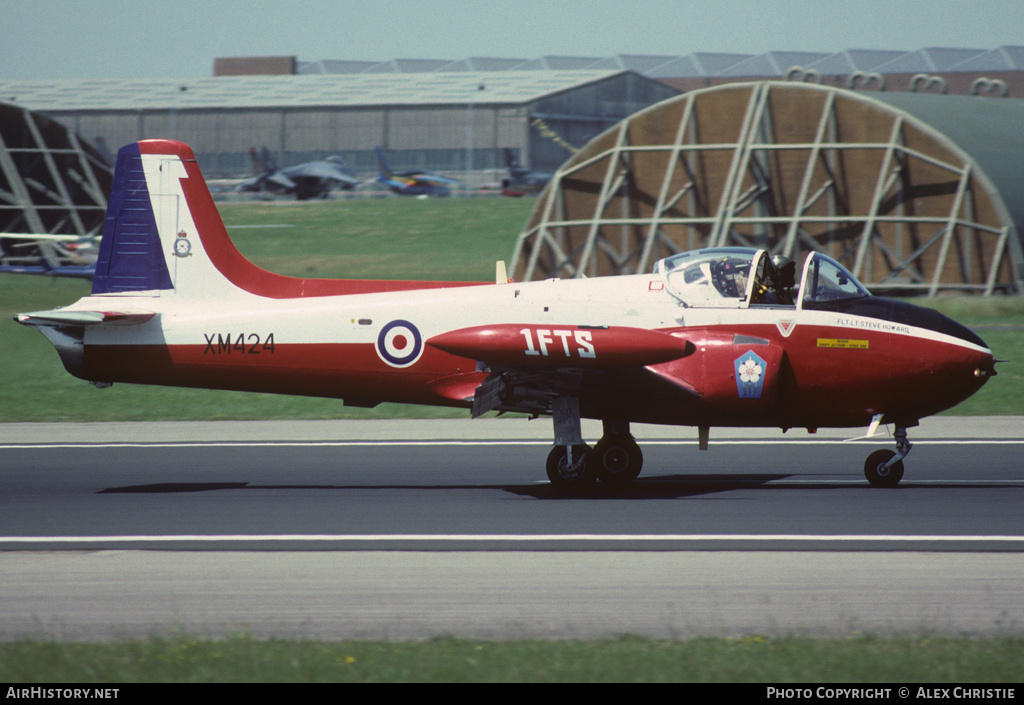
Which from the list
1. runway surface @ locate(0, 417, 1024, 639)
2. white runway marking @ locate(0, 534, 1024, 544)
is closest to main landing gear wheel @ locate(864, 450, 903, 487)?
runway surface @ locate(0, 417, 1024, 639)

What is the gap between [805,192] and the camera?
32.6m

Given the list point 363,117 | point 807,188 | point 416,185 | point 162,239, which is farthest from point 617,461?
Answer: point 363,117

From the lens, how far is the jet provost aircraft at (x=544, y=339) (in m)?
11.9

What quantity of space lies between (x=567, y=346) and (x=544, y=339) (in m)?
0.24

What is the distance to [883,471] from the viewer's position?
12.3 meters

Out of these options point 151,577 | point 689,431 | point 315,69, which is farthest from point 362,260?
point 315,69

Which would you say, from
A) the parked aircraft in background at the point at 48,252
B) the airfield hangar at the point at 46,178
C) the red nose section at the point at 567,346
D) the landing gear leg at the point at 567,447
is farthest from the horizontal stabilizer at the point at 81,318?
the airfield hangar at the point at 46,178

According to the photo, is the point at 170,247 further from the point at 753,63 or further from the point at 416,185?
the point at 753,63

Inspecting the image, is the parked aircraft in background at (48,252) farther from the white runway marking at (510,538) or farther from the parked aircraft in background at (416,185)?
the parked aircraft in background at (416,185)

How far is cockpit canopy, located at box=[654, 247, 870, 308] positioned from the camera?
12.1 meters

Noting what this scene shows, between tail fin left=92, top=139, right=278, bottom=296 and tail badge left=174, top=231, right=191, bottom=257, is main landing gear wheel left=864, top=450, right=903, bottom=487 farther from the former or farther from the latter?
tail badge left=174, top=231, right=191, bottom=257

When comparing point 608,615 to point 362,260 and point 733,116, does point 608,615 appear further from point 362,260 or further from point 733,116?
point 362,260

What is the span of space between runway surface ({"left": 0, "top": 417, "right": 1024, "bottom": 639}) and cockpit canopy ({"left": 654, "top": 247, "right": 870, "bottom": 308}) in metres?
2.02

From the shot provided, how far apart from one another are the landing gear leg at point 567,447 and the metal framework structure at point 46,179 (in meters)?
37.7
